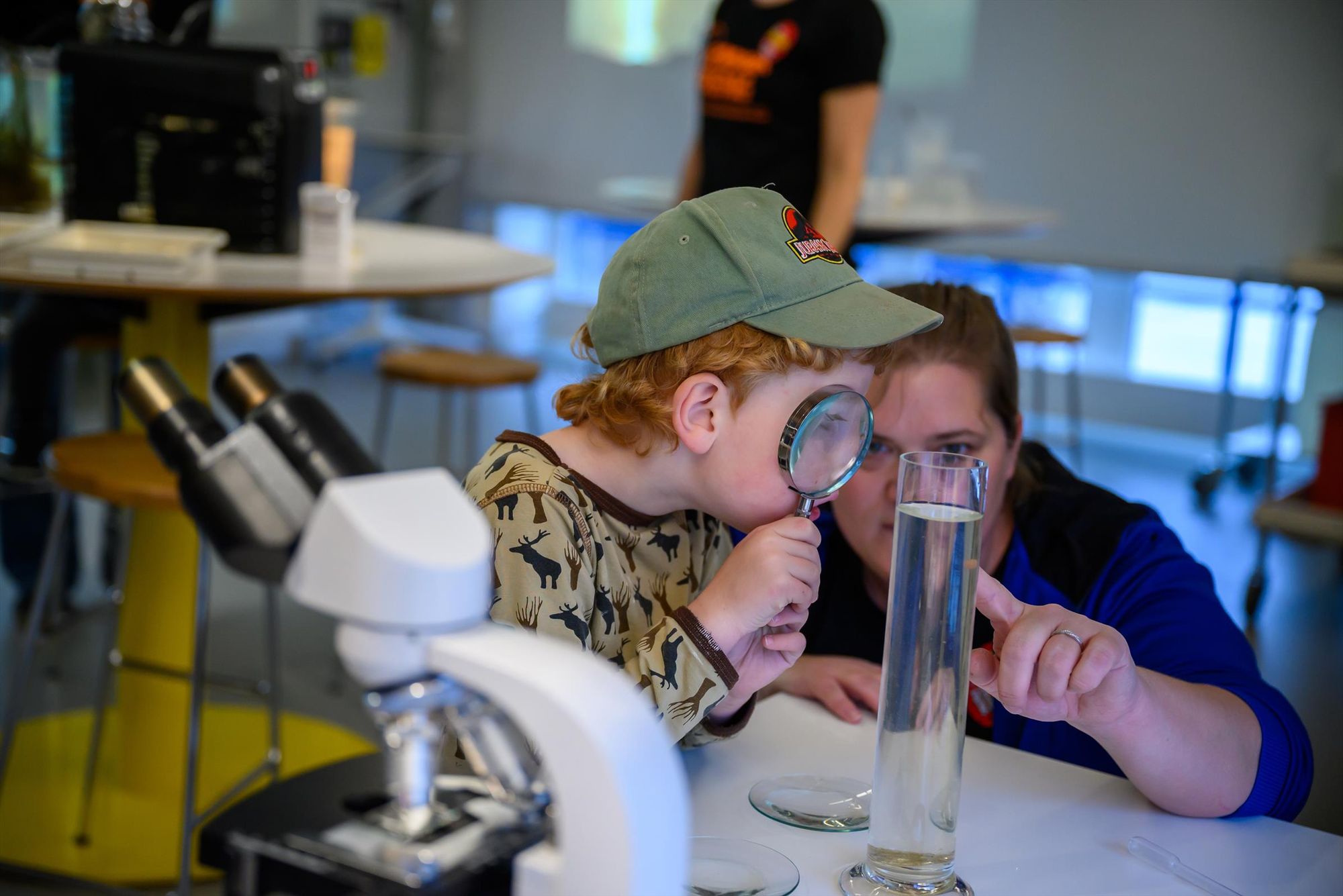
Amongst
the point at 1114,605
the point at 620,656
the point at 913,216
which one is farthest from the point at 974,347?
the point at 913,216

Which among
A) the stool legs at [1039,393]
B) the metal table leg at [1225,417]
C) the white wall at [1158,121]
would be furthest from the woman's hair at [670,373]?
the white wall at [1158,121]

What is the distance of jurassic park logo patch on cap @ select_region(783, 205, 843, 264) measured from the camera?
976mm

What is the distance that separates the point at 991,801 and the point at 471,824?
524mm

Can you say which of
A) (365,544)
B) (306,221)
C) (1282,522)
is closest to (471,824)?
(365,544)

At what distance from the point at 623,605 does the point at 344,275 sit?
124 cm

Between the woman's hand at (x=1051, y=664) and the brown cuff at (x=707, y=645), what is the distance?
6.7 inches

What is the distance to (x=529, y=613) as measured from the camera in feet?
3.14

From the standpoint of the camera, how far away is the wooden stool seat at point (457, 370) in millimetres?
3439

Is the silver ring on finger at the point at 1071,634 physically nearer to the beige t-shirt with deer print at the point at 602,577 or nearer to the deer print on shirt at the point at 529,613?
the beige t-shirt with deer print at the point at 602,577

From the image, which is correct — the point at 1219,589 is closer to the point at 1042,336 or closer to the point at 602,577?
the point at 1042,336

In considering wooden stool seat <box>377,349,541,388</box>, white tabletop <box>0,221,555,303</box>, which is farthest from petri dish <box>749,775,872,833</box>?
wooden stool seat <box>377,349,541,388</box>

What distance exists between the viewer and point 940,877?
795 mm

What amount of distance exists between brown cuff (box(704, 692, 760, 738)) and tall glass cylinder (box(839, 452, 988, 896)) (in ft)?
0.81

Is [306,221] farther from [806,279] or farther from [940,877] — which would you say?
[940,877]
